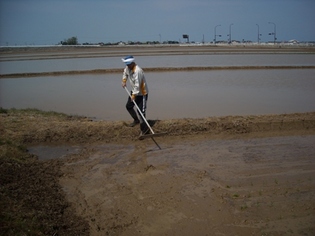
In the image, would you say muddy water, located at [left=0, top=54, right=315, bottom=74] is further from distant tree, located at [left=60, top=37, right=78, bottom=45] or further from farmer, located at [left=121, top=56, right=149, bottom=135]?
distant tree, located at [left=60, top=37, right=78, bottom=45]

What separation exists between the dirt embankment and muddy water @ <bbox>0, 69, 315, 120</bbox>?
1.82 meters

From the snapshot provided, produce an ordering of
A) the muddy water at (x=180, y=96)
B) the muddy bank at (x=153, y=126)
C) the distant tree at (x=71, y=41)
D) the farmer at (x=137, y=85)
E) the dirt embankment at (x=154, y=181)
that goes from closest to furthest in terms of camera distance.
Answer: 1. the dirt embankment at (x=154, y=181)
2. the farmer at (x=137, y=85)
3. the muddy bank at (x=153, y=126)
4. the muddy water at (x=180, y=96)
5. the distant tree at (x=71, y=41)

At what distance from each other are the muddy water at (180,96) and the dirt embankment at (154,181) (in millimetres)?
1822

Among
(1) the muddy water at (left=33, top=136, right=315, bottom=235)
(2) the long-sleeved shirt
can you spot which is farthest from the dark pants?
(1) the muddy water at (left=33, top=136, right=315, bottom=235)

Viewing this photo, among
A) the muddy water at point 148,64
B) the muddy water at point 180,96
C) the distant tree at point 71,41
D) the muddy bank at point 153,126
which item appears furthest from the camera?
the distant tree at point 71,41

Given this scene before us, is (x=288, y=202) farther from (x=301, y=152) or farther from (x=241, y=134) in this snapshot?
(x=241, y=134)

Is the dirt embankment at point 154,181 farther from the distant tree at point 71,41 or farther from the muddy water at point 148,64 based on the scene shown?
the distant tree at point 71,41

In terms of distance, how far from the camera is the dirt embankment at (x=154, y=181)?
135 inches

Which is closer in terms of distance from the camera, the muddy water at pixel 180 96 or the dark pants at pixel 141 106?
the dark pants at pixel 141 106

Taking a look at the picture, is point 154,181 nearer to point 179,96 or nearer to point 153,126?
point 153,126

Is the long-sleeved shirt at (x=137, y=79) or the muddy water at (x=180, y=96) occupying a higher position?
the long-sleeved shirt at (x=137, y=79)

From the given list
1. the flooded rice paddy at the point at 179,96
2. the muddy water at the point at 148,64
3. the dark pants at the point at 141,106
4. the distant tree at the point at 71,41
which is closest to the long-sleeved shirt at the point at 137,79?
the dark pants at the point at 141,106

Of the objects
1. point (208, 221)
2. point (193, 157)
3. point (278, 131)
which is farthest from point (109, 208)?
point (278, 131)

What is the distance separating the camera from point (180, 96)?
11148 millimetres
